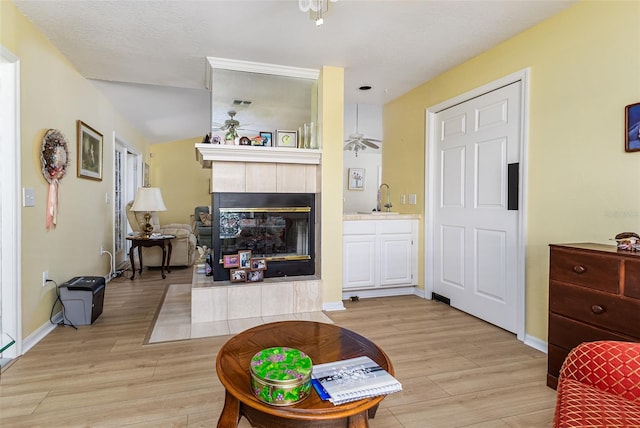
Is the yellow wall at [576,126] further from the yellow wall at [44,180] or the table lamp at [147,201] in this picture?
the table lamp at [147,201]

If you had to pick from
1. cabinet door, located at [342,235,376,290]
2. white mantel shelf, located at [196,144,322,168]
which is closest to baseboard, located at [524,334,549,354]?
cabinet door, located at [342,235,376,290]

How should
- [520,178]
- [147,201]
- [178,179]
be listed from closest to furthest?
1. [520,178]
2. [147,201]
3. [178,179]

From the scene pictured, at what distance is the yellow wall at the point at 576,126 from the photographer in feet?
6.88

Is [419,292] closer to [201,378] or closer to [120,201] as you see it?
[201,378]

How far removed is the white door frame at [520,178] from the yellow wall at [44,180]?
3.65 meters

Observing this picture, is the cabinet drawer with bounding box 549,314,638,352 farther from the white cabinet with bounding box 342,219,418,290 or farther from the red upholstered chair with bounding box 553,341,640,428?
the white cabinet with bounding box 342,219,418,290

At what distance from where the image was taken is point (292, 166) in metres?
3.55

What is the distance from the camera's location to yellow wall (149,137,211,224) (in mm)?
8883

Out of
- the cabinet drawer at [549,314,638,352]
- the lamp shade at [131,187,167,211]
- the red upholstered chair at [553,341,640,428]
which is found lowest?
the cabinet drawer at [549,314,638,352]

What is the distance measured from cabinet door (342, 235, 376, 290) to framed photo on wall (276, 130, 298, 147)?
1.16m

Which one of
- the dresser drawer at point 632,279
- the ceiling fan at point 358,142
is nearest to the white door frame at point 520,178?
the dresser drawer at point 632,279

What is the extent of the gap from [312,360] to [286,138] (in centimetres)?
267

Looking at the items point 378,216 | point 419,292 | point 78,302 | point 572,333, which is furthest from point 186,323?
point 572,333

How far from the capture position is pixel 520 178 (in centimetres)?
277
